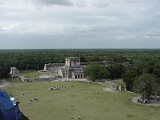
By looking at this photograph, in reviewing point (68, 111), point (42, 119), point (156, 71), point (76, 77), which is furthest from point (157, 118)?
point (76, 77)

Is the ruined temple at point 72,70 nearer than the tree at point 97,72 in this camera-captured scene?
No

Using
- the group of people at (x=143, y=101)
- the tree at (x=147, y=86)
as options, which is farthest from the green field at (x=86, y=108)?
the tree at (x=147, y=86)

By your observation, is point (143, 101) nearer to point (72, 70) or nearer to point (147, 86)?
point (147, 86)

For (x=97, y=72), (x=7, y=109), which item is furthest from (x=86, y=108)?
(x=97, y=72)

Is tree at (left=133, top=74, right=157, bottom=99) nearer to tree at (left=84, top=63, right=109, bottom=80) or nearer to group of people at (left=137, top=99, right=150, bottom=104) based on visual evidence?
group of people at (left=137, top=99, right=150, bottom=104)

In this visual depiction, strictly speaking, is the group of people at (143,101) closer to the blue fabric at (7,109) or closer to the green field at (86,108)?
the green field at (86,108)

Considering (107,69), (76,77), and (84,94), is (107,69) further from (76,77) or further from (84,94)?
(84,94)

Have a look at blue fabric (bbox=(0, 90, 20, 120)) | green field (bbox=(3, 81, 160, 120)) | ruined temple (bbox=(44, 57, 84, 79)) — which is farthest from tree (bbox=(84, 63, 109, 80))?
blue fabric (bbox=(0, 90, 20, 120))

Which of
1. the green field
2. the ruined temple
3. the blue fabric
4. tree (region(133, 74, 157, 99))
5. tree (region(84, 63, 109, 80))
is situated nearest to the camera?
the blue fabric

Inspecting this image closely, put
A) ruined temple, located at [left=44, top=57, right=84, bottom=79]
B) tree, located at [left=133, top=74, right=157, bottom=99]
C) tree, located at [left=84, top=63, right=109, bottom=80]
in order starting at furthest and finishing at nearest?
ruined temple, located at [left=44, top=57, right=84, bottom=79] < tree, located at [left=84, top=63, right=109, bottom=80] < tree, located at [left=133, top=74, right=157, bottom=99]

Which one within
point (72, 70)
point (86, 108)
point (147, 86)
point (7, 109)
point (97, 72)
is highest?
point (7, 109)

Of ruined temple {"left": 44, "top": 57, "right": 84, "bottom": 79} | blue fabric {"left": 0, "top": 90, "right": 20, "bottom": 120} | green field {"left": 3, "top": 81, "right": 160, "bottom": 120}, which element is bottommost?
green field {"left": 3, "top": 81, "right": 160, "bottom": 120}
